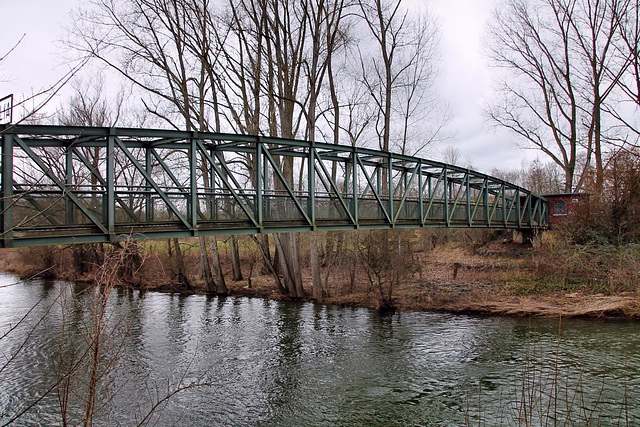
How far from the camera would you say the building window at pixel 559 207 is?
32.0 meters

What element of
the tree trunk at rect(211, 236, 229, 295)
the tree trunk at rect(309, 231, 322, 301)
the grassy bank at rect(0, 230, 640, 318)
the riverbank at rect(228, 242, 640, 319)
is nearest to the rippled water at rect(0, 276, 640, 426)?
the riverbank at rect(228, 242, 640, 319)

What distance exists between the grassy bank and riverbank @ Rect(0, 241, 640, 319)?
0.12ft

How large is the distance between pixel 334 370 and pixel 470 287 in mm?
11092

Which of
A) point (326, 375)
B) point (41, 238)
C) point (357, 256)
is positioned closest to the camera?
point (41, 238)

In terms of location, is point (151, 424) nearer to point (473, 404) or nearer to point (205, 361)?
point (205, 361)

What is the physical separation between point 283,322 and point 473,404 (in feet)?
27.1

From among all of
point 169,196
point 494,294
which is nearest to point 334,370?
point 169,196

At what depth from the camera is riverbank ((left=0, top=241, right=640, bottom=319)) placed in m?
16.2

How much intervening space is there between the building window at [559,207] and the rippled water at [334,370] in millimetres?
19547

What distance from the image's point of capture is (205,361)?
11.8 m

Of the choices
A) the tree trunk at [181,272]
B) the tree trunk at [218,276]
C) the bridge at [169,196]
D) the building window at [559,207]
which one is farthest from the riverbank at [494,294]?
the building window at [559,207]

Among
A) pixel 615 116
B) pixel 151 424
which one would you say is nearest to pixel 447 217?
pixel 615 116

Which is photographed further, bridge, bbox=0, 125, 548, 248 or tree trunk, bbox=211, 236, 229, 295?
tree trunk, bbox=211, 236, 229, 295

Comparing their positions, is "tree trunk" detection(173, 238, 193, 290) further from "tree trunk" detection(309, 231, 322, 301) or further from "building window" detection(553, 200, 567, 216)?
"building window" detection(553, 200, 567, 216)
